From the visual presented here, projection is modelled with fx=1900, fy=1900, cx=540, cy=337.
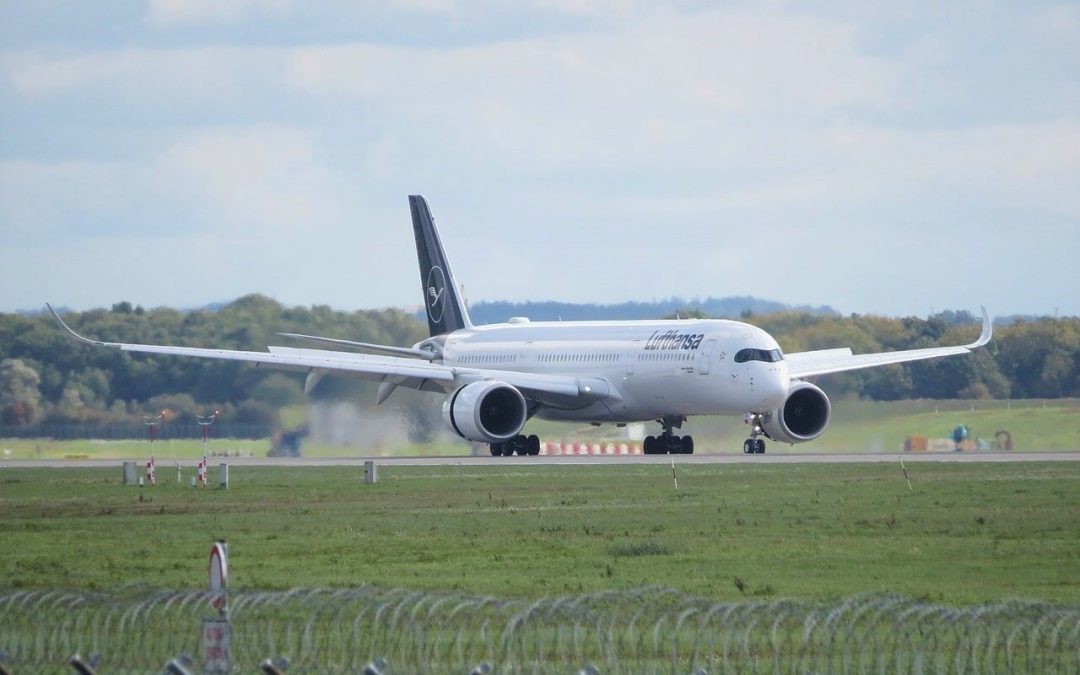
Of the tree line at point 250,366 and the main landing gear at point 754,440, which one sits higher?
the tree line at point 250,366

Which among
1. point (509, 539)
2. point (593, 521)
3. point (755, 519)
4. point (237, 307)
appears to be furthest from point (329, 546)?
point (237, 307)

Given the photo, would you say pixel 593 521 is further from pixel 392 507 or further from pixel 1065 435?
pixel 1065 435

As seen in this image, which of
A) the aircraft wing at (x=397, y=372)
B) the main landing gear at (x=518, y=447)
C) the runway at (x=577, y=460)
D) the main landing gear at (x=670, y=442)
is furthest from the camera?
the main landing gear at (x=670, y=442)

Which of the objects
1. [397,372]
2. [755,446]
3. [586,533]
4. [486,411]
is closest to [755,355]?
[755,446]

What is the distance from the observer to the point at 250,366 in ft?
204

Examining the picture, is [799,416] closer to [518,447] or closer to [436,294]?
[518,447]

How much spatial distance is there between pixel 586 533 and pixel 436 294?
38.5 meters

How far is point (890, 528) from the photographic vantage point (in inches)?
1120

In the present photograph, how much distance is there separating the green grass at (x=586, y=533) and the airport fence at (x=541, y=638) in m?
2.32

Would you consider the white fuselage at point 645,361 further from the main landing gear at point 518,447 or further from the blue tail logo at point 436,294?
the blue tail logo at point 436,294

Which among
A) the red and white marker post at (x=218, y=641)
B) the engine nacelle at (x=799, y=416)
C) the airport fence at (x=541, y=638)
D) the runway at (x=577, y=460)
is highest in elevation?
the engine nacelle at (x=799, y=416)

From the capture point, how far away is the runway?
48625 mm

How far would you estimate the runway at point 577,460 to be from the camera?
48625mm

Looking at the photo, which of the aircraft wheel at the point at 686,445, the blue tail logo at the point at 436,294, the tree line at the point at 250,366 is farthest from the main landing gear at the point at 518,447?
the blue tail logo at the point at 436,294
